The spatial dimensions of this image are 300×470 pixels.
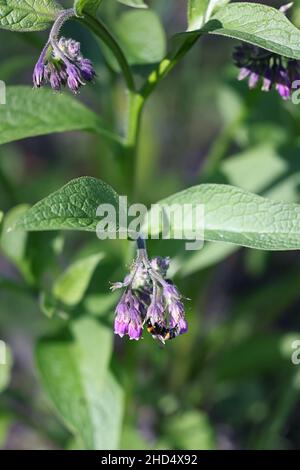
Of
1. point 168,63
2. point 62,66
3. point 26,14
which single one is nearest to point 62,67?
point 62,66

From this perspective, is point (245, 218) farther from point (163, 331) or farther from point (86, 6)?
point (86, 6)

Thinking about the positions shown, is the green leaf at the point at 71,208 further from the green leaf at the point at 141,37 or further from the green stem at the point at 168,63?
the green leaf at the point at 141,37

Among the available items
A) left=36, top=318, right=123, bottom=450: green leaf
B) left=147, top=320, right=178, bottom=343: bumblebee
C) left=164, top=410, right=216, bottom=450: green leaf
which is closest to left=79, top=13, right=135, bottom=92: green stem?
left=147, top=320, right=178, bottom=343: bumblebee

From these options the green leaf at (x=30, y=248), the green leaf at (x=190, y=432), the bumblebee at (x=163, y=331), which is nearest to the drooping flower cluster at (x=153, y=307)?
the bumblebee at (x=163, y=331)

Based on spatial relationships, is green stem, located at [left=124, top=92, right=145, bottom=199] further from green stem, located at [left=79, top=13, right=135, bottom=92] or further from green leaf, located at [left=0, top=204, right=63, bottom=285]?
green leaf, located at [left=0, top=204, right=63, bottom=285]

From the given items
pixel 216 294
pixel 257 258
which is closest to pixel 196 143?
pixel 216 294

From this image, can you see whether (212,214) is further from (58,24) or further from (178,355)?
(178,355)

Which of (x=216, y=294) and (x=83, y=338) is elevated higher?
(x=216, y=294)
